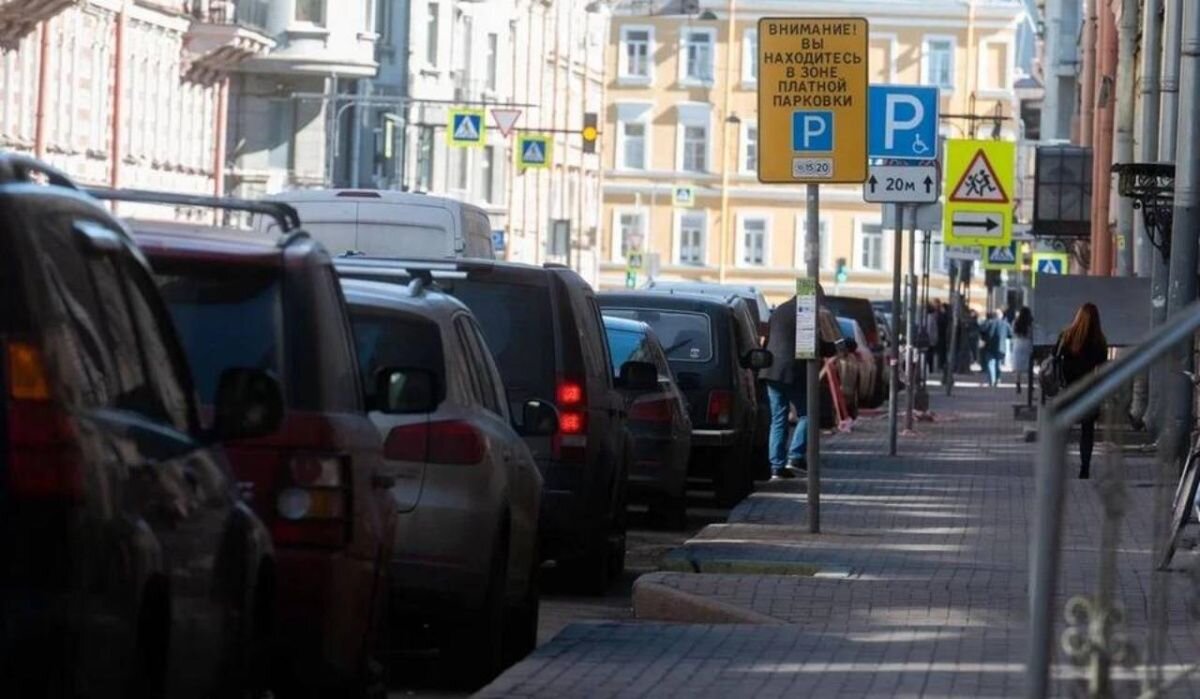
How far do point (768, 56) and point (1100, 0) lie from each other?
113ft

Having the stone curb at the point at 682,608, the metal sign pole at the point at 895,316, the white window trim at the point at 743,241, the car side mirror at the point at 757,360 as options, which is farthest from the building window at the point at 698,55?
the stone curb at the point at 682,608

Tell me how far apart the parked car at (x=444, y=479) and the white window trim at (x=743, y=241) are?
4006 inches

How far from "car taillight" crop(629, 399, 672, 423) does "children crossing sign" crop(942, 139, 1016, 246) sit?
647 inches

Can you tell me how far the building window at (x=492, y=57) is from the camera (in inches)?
3495

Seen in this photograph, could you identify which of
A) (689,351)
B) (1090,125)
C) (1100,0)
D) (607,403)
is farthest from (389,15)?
(607,403)

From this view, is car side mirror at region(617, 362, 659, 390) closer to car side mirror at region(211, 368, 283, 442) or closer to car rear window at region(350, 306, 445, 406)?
car rear window at region(350, 306, 445, 406)

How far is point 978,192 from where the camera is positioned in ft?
122

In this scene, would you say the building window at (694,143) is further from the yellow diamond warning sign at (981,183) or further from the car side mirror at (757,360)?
the car side mirror at (757,360)

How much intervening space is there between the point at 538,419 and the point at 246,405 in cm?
661

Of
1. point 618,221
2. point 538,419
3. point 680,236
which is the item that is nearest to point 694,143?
point 680,236

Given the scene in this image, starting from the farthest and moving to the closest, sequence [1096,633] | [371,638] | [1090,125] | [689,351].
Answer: [1090,125], [689,351], [371,638], [1096,633]

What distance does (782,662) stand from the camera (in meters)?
11.8

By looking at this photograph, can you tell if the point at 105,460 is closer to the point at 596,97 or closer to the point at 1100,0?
the point at 1100,0

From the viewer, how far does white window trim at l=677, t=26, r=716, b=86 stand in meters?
113
